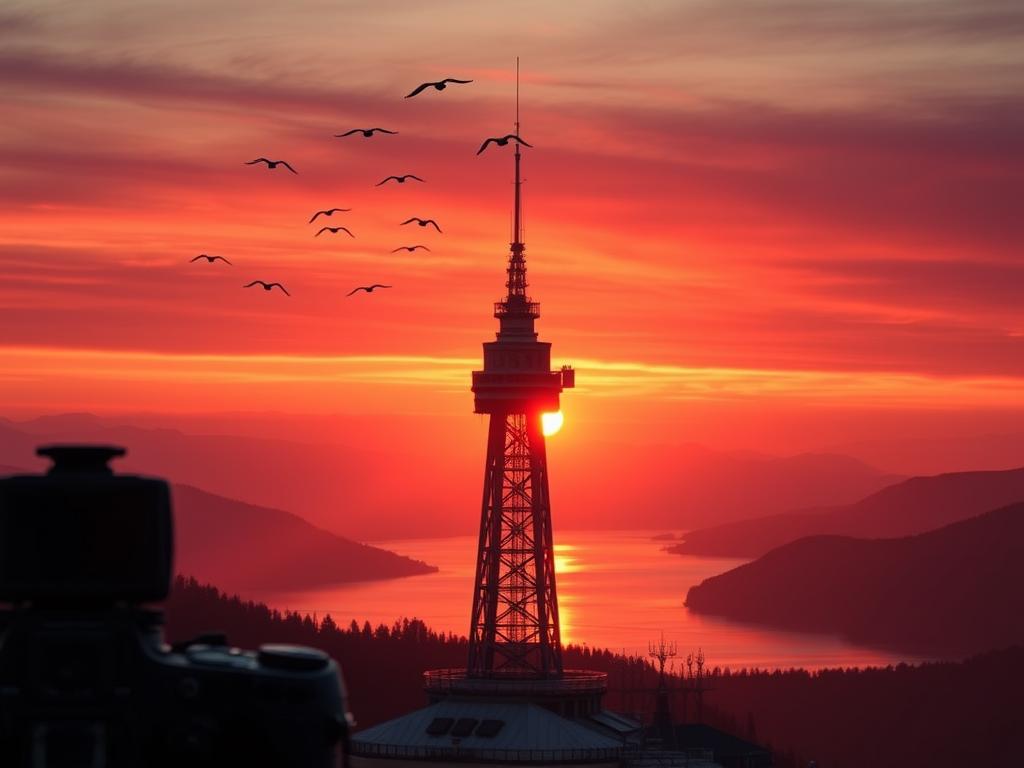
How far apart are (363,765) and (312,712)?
11281 centimetres

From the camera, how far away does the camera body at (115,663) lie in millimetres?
23125

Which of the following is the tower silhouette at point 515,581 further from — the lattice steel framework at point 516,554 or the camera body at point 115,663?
the camera body at point 115,663

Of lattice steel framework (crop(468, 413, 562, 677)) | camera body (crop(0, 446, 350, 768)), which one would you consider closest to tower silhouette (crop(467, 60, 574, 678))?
lattice steel framework (crop(468, 413, 562, 677))

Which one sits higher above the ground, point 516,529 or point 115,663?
point 516,529

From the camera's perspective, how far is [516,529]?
14362 cm

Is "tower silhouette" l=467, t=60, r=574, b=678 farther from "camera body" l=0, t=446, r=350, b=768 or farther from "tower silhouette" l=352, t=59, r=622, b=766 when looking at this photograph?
"camera body" l=0, t=446, r=350, b=768

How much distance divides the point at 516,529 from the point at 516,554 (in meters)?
1.61

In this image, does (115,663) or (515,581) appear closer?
(115,663)

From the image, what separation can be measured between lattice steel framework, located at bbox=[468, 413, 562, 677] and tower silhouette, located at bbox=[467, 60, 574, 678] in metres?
0.06

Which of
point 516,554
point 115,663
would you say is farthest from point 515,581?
point 115,663

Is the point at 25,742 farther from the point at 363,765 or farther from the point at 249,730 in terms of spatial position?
the point at 363,765

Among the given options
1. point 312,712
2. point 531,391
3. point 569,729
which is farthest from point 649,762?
point 312,712

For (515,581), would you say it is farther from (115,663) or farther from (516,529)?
(115,663)

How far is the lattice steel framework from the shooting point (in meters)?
144
